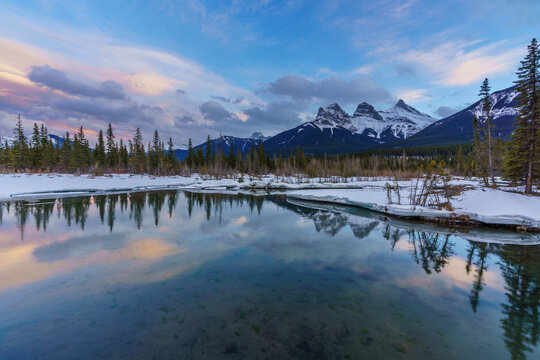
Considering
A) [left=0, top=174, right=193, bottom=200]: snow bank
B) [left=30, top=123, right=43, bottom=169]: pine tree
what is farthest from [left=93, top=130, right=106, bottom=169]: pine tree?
[left=0, top=174, right=193, bottom=200]: snow bank

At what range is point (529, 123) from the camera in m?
23.9

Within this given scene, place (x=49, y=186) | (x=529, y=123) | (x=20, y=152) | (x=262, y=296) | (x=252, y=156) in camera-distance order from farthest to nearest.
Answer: (x=252, y=156) → (x=20, y=152) → (x=49, y=186) → (x=529, y=123) → (x=262, y=296)

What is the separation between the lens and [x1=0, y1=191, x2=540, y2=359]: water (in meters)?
4.96

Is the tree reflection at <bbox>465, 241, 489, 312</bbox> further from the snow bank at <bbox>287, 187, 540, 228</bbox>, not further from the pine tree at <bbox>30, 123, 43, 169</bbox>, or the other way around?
the pine tree at <bbox>30, 123, 43, 169</bbox>

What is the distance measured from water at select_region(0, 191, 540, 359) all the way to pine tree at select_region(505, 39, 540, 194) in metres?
17.7

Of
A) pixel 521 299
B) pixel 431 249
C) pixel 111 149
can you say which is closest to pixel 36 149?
pixel 111 149

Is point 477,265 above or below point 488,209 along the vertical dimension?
below

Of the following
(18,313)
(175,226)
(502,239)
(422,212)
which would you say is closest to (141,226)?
(175,226)

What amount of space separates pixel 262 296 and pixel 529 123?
32.0 metres

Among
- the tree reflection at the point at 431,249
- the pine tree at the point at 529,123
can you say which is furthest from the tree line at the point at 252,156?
the tree reflection at the point at 431,249

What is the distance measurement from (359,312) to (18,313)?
8477 millimetres

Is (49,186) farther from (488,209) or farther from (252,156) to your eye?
(252,156)

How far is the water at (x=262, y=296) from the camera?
4.96m

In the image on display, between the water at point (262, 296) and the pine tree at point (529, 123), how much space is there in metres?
17.7
